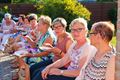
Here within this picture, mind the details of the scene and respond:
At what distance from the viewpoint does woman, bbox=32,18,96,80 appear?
5.49m

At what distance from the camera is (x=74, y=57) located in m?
5.68

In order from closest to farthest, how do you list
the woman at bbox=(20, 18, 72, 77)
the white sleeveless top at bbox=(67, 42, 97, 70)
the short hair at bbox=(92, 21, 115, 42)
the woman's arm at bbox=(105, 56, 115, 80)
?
1. the woman's arm at bbox=(105, 56, 115, 80)
2. the short hair at bbox=(92, 21, 115, 42)
3. the white sleeveless top at bbox=(67, 42, 97, 70)
4. the woman at bbox=(20, 18, 72, 77)

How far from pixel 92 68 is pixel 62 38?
5.14 ft

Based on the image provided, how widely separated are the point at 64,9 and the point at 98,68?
13398mm

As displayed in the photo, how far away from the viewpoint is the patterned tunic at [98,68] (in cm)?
486

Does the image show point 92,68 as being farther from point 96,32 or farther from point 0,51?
point 0,51

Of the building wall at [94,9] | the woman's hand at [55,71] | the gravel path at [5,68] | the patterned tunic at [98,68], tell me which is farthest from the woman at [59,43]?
the building wall at [94,9]

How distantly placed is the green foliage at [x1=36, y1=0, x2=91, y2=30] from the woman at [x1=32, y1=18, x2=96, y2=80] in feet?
39.1

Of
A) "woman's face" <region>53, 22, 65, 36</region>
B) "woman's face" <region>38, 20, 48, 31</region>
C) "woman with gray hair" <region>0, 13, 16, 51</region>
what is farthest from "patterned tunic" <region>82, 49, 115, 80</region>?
"woman with gray hair" <region>0, 13, 16, 51</region>

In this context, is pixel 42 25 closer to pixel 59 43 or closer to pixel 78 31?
pixel 59 43

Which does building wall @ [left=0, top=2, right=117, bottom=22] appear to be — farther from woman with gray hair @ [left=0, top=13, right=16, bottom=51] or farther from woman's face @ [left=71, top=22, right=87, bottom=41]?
woman's face @ [left=71, top=22, right=87, bottom=41]

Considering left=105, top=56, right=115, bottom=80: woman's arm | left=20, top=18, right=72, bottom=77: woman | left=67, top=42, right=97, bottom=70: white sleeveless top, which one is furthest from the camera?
left=20, top=18, right=72, bottom=77: woman

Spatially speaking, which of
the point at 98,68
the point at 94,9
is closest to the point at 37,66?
the point at 98,68

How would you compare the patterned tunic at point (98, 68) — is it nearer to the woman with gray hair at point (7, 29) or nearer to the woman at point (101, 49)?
the woman at point (101, 49)
